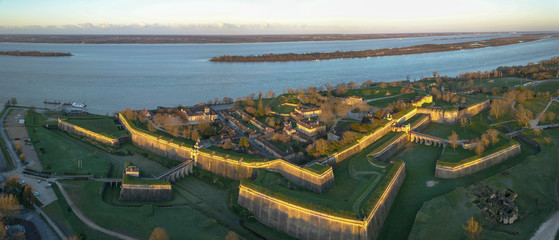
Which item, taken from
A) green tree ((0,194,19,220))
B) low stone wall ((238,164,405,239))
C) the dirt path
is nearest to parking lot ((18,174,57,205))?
green tree ((0,194,19,220))

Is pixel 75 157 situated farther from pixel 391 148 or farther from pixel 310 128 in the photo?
pixel 391 148

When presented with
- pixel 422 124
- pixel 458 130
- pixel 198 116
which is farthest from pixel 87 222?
pixel 458 130

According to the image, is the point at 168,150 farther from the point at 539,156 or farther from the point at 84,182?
the point at 539,156

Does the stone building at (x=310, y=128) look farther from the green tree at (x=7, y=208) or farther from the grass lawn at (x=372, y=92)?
the green tree at (x=7, y=208)

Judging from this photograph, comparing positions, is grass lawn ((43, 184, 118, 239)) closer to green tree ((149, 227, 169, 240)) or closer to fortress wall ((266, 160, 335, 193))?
green tree ((149, 227, 169, 240))

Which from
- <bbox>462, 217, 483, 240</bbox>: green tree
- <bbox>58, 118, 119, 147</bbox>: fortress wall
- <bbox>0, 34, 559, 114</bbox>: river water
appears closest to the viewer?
<bbox>462, 217, 483, 240</bbox>: green tree

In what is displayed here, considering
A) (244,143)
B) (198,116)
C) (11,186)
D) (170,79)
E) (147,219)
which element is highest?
(170,79)
